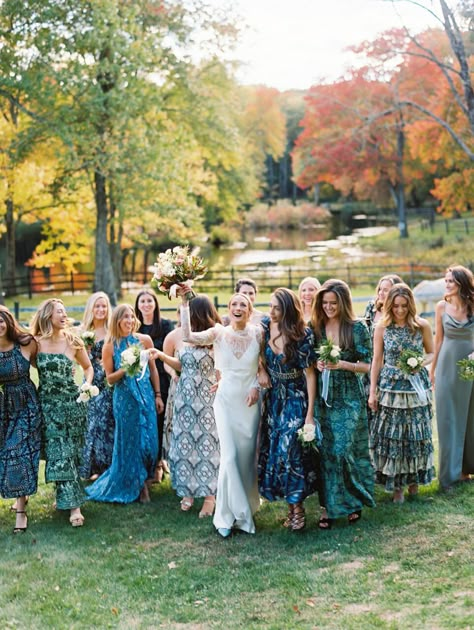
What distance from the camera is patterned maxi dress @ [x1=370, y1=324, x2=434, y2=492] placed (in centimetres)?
712

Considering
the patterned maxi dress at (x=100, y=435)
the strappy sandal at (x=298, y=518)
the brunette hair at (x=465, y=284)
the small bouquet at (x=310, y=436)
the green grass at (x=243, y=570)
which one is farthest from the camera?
the patterned maxi dress at (x=100, y=435)

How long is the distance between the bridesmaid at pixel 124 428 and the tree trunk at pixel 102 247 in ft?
57.8

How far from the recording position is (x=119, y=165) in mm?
22375

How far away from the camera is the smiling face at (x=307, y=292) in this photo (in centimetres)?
817

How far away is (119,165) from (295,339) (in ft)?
55.8

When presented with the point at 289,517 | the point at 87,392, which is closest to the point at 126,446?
the point at 87,392

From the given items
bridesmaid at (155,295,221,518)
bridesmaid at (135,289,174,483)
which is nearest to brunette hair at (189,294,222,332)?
bridesmaid at (155,295,221,518)

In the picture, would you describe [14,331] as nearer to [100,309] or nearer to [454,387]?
[100,309]

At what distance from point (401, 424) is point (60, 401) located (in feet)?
10.4

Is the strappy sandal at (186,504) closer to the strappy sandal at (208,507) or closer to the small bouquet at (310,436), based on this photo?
the strappy sandal at (208,507)

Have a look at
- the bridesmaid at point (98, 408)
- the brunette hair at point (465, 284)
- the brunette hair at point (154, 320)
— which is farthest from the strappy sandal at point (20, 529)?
the brunette hair at point (465, 284)

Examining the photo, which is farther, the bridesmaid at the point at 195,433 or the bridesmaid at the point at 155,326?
the bridesmaid at the point at 155,326

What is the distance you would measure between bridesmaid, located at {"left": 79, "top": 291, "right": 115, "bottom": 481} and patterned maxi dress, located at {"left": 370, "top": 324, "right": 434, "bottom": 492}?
9.17 feet

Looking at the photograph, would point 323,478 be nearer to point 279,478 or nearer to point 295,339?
point 279,478
